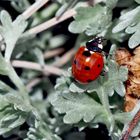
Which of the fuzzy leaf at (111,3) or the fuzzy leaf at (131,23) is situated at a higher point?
the fuzzy leaf at (111,3)

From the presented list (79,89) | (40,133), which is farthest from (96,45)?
(40,133)

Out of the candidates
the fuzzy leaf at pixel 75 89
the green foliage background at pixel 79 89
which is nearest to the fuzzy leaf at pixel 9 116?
the green foliage background at pixel 79 89

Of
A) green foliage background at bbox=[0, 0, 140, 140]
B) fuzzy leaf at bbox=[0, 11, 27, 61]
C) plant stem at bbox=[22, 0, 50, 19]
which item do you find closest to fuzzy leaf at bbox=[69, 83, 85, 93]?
green foliage background at bbox=[0, 0, 140, 140]

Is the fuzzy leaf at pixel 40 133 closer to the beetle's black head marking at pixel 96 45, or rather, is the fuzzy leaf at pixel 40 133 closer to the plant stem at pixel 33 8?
the beetle's black head marking at pixel 96 45

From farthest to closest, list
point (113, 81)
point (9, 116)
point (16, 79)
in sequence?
point (16, 79)
point (9, 116)
point (113, 81)

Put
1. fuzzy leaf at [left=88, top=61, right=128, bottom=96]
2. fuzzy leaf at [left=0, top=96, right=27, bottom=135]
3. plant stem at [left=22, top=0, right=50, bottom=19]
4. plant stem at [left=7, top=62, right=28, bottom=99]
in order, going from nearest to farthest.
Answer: fuzzy leaf at [left=88, top=61, right=128, bottom=96] < fuzzy leaf at [left=0, top=96, right=27, bottom=135] < plant stem at [left=7, top=62, right=28, bottom=99] < plant stem at [left=22, top=0, right=50, bottom=19]

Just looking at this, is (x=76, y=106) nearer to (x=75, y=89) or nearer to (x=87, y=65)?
(x=75, y=89)

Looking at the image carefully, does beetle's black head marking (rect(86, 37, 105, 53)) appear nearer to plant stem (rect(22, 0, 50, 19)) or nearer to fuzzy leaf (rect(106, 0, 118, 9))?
fuzzy leaf (rect(106, 0, 118, 9))
